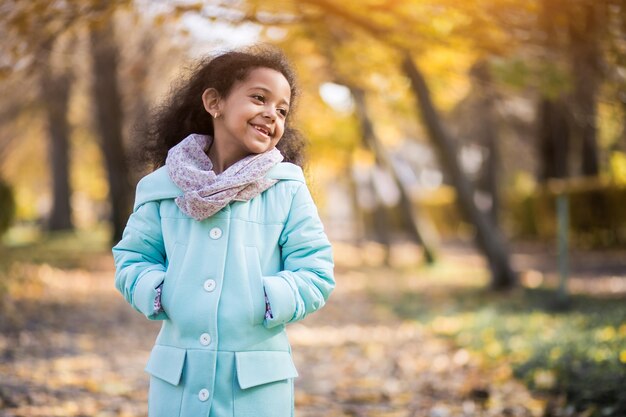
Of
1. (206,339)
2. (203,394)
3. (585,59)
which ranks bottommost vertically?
(203,394)

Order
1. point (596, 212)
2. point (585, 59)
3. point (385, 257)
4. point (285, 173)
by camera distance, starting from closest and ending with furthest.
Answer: point (285, 173) → point (585, 59) → point (385, 257) → point (596, 212)

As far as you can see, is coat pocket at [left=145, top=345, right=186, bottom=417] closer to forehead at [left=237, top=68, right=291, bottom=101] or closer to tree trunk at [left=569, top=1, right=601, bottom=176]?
forehead at [left=237, top=68, right=291, bottom=101]

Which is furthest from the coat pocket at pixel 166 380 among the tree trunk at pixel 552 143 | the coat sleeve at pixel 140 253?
the tree trunk at pixel 552 143

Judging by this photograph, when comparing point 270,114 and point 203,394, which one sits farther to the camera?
point 270,114

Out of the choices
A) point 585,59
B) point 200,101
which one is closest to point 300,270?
point 200,101

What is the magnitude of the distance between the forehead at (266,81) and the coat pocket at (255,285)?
22.3 inches

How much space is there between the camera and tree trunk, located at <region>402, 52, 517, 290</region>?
10.9 m

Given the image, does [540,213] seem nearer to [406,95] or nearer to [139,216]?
[406,95]

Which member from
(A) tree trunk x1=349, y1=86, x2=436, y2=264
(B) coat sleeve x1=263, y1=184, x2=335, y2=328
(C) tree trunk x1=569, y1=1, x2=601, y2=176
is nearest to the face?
(B) coat sleeve x1=263, y1=184, x2=335, y2=328

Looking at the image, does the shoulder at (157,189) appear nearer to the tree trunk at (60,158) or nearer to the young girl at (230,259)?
the young girl at (230,259)

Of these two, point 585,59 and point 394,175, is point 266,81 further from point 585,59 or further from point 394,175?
point 394,175

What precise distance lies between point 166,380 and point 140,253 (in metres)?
0.45

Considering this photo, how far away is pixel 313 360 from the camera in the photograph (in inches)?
275

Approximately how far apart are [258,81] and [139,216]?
0.62m
